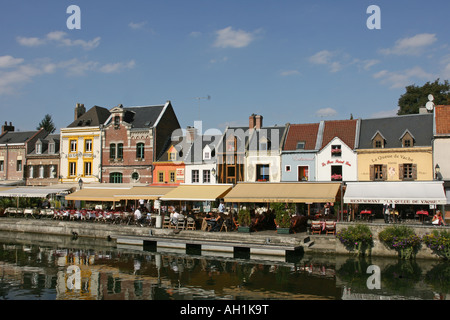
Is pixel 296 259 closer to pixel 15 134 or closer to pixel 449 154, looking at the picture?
pixel 449 154

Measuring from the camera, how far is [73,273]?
1797 centimetres

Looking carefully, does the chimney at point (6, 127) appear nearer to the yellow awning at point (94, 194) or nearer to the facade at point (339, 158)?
the yellow awning at point (94, 194)

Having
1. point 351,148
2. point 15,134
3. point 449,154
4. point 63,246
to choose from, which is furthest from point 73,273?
point 15,134

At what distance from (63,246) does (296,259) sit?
48.4 ft

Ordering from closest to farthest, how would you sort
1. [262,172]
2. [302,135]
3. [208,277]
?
[208,277] → [262,172] → [302,135]

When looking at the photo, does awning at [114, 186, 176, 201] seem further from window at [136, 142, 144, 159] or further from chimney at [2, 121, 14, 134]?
chimney at [2, 121, 14, 134]

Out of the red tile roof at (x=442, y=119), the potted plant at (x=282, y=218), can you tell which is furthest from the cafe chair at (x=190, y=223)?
the red tile roof at (x=442, y=119)

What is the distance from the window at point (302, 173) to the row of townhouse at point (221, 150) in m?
0.08

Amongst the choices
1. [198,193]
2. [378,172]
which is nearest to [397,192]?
[378,172]

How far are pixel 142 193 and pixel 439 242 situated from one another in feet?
67.0

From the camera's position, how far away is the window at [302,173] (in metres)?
30.5

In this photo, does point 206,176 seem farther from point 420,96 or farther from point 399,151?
point 420,96

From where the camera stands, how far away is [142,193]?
102 ft
